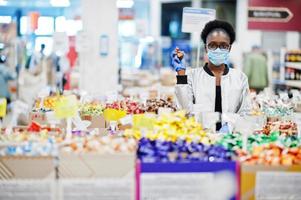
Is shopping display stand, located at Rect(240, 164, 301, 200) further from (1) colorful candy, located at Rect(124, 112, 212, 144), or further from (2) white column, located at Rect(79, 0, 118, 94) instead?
(2) white column, located at Rect(79, 0, 118, 94)

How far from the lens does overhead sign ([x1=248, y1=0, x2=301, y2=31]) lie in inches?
442

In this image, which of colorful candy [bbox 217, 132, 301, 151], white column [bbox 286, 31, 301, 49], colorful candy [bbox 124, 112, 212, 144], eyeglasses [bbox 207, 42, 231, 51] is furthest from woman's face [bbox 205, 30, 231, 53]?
white column [bbox 286, 31, 301, 49]

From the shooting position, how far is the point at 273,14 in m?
11.3

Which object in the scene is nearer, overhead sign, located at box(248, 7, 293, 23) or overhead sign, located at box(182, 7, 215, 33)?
overhead sign, located at box(182, 7, 215, 33)

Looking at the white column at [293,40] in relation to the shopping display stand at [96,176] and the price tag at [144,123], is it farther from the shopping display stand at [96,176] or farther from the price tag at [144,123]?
the shopping display stand at [96,176]

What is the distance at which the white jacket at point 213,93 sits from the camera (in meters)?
4.47

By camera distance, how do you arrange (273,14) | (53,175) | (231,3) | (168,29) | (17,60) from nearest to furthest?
(53,175), (273,14), (17,60), (231,3), (168,29)

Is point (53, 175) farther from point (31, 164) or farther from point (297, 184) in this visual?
point (297, 184)

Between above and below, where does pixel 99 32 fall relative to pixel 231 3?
below

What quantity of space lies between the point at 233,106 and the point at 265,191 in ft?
6.28

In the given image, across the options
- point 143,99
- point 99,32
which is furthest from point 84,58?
point 143,99

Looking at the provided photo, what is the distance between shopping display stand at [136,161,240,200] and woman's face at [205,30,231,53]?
196cm

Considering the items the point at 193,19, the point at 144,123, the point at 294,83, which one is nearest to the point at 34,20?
the point at 294,83

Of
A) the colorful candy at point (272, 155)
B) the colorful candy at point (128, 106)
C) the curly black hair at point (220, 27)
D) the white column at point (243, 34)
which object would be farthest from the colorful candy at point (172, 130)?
the white column at point (243, 34)
